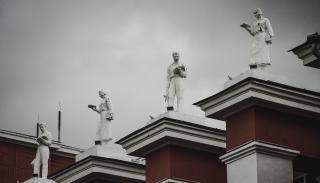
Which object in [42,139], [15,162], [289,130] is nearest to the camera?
[289,130]

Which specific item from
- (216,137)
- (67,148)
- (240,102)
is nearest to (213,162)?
(216,137)

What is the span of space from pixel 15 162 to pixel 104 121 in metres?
12.8

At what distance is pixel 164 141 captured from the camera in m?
39.3

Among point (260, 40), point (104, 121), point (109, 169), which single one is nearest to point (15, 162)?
point (104, 121)

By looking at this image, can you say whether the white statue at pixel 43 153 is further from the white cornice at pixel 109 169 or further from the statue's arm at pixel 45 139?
the white cornice at pixel 109 169

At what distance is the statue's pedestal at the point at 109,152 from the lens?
142ft

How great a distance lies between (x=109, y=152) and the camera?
43.4 metres

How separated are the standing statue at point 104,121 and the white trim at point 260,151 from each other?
8413mm

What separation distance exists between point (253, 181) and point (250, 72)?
10.4 feet

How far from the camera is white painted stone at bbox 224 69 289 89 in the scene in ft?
120

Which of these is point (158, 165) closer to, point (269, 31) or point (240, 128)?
point (240, 128)

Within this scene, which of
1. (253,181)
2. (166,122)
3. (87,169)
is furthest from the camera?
(87,169)

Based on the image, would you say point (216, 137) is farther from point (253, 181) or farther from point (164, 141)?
point (253, 181)

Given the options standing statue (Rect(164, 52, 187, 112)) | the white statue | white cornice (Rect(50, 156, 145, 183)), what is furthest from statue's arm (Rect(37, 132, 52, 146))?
standing statue (Rect(164, 52, 187, 112))
